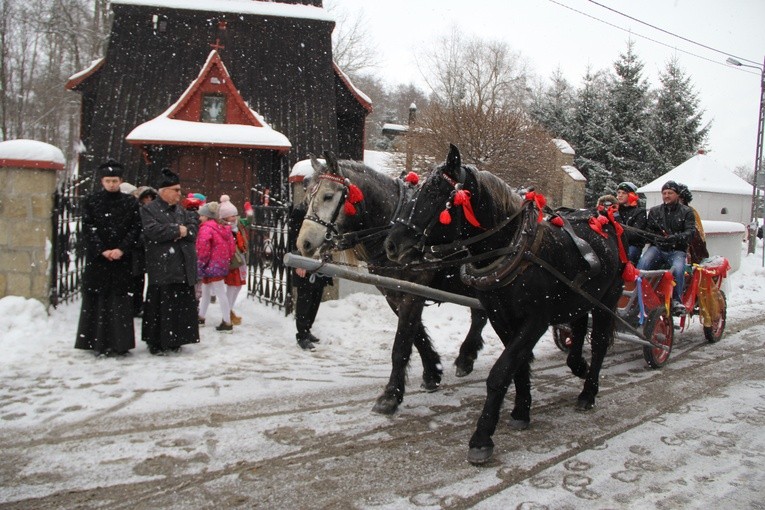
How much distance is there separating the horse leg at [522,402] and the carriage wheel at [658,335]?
2.46 m

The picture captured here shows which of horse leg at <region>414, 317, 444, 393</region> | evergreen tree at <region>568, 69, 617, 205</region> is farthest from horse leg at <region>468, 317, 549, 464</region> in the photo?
evergreen tree at <region>568, 69, 617, 205</region>

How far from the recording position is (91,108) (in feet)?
64.2

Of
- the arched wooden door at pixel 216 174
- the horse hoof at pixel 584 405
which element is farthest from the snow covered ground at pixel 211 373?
the arched wooden door at pixel 216 174

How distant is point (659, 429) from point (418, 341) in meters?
2.09

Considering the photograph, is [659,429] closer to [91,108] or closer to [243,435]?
[243,435]

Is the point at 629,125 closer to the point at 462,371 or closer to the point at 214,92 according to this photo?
the point at 214,92

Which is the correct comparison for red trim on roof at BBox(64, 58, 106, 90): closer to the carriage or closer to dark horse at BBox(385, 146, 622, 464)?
the carriage

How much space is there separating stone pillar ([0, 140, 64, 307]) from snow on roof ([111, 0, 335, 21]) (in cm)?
1271

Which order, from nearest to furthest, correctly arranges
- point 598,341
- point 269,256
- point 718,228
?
point 598,341 < point 269,256 < point 718,228

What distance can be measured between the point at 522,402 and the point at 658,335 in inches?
114

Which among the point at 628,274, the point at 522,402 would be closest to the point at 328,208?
the point at 522,402

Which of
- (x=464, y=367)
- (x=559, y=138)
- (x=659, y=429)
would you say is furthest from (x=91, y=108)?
(x=559, y=138)

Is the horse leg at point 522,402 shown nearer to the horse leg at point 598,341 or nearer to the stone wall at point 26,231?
the horse leg at point 598,341

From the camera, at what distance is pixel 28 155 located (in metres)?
6.91
